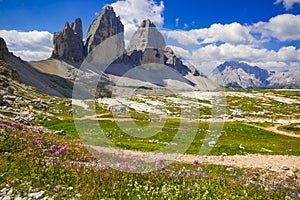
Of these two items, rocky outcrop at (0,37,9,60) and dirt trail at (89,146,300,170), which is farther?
rocky outcrop at (0,37,9,60)

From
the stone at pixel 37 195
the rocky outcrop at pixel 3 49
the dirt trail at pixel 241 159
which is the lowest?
the dirt trail at pixel 241 159

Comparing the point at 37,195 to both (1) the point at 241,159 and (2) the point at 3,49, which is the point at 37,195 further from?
(2) the point at 3,49

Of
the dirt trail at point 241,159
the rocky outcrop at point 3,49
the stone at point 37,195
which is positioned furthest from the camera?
the rocky outcrop at point 3,49

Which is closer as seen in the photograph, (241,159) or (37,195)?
(37,195)

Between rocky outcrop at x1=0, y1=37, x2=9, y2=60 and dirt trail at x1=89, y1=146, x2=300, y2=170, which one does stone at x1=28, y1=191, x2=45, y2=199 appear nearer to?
dirt trail at x1=89, y1=146, x2=300, y2=170

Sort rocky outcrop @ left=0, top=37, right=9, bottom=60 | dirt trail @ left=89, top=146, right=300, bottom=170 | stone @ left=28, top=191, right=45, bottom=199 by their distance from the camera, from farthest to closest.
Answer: rocky outcrop @ left=0, top=37, right=9, bottom=60
dirt trail @ left=89, top=146, right=300, bottom=170
stone @ left=28, top=191, right=45, bottom=199

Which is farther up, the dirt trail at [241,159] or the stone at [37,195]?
the stone at [37,195]

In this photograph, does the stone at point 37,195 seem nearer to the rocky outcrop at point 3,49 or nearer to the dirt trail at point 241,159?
the dirt trail at point 241,159

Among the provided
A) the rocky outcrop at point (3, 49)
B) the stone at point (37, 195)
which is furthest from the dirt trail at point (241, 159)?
the rocky outcrop at point (3, 49)

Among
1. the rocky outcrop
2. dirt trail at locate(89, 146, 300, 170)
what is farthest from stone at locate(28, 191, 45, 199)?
the rocky outcrop

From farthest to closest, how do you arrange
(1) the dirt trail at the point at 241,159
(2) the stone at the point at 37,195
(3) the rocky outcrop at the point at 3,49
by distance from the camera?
(3) the rocky outcrop at the point at 3,49 < (1) the dirt trail at the point at 241,159 < (2) the stone at the point at 37,195

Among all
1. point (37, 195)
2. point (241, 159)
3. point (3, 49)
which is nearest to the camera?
point (37, 195)

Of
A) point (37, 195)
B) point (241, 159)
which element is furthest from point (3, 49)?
point (37, 195)

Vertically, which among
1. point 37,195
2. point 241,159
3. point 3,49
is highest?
point 3,49
